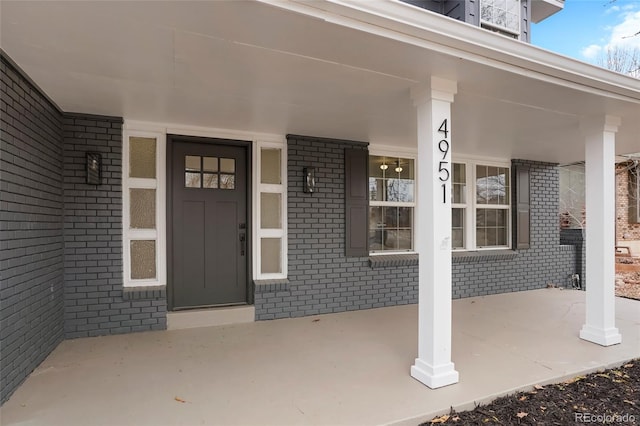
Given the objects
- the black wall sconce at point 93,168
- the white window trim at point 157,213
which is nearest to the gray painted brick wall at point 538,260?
the white window trim at point 157,213

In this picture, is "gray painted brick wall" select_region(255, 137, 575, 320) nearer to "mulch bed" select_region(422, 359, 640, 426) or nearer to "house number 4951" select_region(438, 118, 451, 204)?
"house number 4951" select_region(438, 118, 451, 204)

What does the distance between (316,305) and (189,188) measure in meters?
2.13

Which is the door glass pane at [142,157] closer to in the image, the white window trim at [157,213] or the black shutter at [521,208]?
the white window trim at [157,213]

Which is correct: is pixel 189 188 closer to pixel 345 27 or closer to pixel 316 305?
pixel 316 305

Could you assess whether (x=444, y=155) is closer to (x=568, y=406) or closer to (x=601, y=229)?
(x=568, y=406)

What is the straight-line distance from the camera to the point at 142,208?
3.86 metres

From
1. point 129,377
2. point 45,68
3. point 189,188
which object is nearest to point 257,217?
point 189,188

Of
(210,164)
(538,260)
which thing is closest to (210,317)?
(210,164)

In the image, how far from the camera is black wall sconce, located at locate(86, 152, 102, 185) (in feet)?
11.5

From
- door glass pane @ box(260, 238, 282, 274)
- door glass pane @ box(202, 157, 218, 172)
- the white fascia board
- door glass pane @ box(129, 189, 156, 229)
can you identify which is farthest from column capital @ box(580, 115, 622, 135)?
door glass pane @ box(129, 189, 156, 229)

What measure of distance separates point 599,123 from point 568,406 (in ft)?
8.95

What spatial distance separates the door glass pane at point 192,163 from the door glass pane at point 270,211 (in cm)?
83

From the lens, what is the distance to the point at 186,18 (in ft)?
6.06

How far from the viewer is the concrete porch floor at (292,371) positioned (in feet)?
7.34
